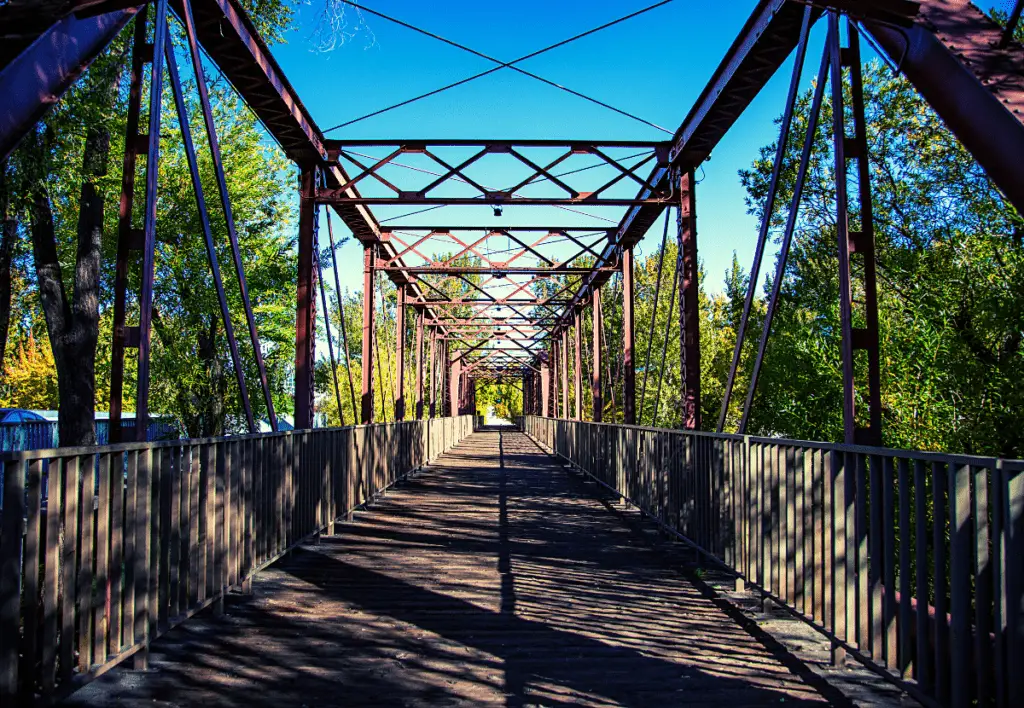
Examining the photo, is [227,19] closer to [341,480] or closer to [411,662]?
[341,480]

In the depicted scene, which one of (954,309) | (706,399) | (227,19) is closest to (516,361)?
(706,399)

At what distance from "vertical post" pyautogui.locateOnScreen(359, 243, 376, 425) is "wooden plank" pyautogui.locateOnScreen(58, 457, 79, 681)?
1308 cm

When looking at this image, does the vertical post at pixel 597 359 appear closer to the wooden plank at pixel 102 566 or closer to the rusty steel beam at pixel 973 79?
the rusty steel beam at pixel 973 79

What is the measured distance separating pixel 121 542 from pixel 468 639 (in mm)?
2061

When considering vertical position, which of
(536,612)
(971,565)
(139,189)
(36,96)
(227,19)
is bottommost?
(536,612)

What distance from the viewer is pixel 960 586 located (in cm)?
324

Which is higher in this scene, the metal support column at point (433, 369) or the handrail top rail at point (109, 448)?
the metal support column at point (433, 369)

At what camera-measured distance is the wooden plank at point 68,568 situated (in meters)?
3.64

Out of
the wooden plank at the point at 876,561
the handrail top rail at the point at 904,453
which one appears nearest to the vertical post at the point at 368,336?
the handrail top rail at the point at 904,453

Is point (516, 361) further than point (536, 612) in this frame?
Yes

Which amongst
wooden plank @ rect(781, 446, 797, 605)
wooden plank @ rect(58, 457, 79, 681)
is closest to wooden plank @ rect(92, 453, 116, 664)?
wooden plank @ rect(58, 457, 79, 681)

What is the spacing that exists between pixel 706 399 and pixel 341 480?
121 ft

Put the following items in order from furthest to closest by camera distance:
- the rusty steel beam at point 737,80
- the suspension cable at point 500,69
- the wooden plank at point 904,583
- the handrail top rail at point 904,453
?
the suspension cable at point 500,69 → the rusty steel beam at point 737,80 → the wooden plank at point 904,583 → the handrail top rail at point 904,453

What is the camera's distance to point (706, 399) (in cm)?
4506
